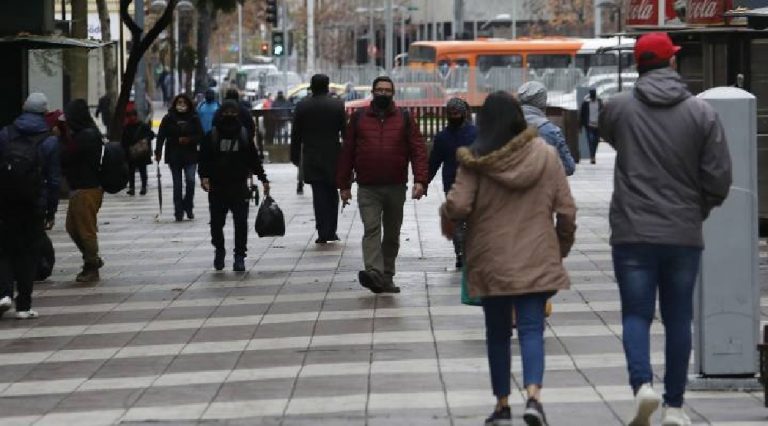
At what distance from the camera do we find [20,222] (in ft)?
45.1

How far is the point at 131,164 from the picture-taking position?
90.9 ft

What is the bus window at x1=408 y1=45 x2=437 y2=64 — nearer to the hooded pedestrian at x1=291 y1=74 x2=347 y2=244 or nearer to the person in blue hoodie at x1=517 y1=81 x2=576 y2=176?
the hooded pedestrian at x1=291 y1=74 x2=347 y2=244

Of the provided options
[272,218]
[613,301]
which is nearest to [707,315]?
[613,301]

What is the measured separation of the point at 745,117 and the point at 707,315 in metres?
1.01

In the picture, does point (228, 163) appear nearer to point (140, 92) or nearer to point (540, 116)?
point (540, 116)

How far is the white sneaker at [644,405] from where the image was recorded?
27.4 ft

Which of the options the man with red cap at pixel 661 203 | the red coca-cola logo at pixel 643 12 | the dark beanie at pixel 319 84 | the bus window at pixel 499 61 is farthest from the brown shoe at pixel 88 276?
the bus window at pixel 499 61

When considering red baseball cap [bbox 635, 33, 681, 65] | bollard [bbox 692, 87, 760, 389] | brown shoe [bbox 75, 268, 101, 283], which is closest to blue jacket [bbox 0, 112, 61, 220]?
brown shoe [bbox 75, 268, 101, 283]

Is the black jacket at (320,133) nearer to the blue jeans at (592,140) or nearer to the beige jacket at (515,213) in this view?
the beige jacket at (515,213)

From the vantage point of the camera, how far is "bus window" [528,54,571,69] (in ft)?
189

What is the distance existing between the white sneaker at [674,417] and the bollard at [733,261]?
3.64 ft

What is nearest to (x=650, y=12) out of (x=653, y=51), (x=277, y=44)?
(x=653, y=51)

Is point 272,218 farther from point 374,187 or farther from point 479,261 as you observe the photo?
point 479,261

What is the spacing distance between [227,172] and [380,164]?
2.59 metres
